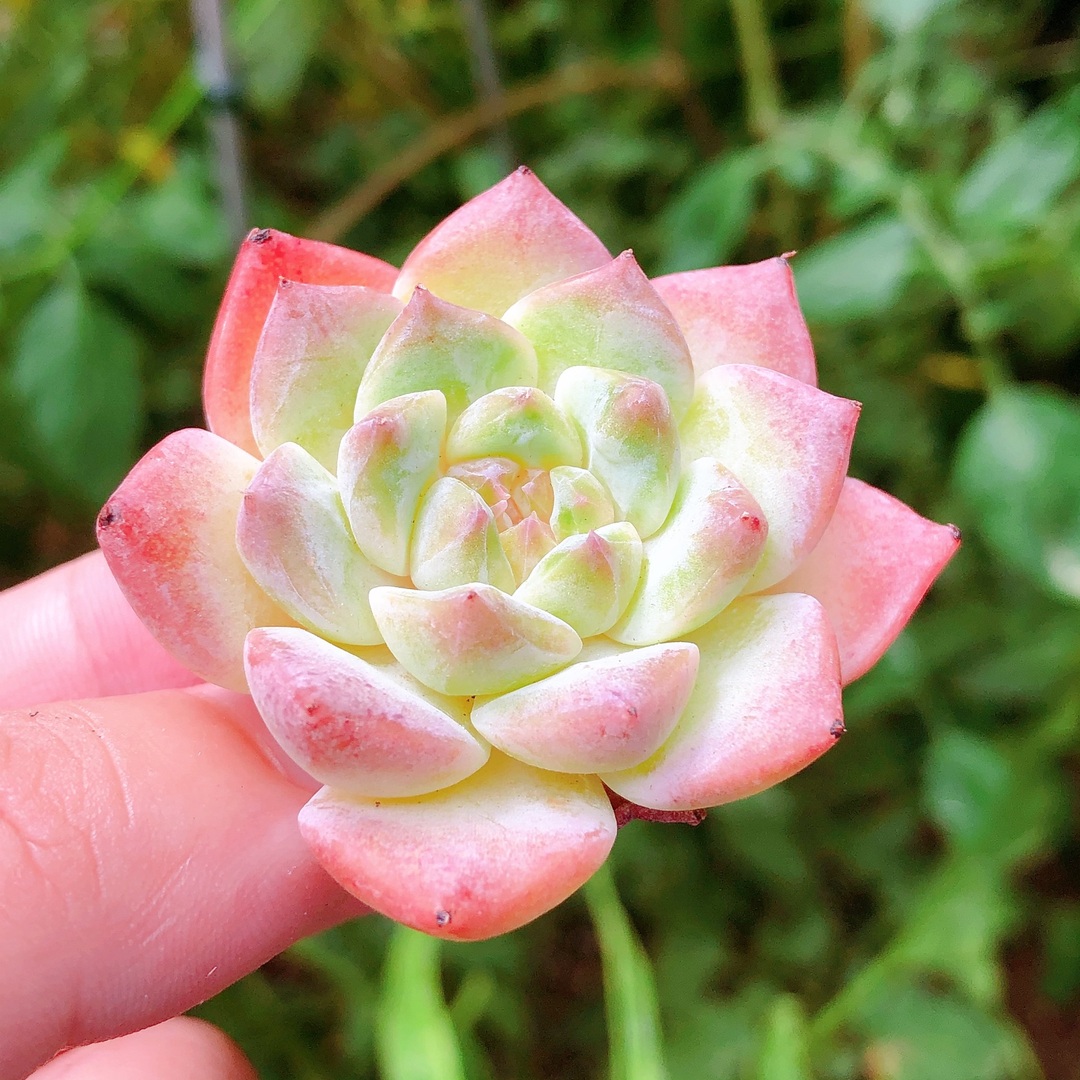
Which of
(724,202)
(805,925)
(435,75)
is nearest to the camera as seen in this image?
(724,202)

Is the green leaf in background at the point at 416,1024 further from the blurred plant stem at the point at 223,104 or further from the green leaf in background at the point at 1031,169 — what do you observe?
the green leaf in background at the point at 1031,169

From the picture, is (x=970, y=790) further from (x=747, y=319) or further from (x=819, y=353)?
(x=747, y=319)

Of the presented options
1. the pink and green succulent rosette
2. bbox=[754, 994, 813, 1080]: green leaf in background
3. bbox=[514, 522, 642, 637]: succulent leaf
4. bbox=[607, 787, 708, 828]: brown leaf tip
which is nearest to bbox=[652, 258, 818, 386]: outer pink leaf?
the pink and green succulent rosette

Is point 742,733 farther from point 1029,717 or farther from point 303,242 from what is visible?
point 1029,717

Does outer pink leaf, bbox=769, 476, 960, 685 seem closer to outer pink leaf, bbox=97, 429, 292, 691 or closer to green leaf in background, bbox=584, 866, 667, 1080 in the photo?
outer pink leaf, bbox=97, 429, 292, 691

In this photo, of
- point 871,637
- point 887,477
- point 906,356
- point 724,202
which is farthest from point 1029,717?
point 871,637
